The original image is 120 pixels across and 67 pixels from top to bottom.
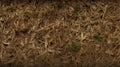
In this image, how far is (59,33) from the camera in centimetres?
426

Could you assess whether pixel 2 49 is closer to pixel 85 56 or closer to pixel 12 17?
pixel 12 17

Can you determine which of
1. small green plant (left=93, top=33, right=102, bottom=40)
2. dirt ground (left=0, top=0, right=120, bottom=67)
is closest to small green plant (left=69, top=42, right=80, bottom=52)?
dirt ground (left=0, top=0, right=120, bottom=67)

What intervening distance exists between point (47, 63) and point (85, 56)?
0.56 metres

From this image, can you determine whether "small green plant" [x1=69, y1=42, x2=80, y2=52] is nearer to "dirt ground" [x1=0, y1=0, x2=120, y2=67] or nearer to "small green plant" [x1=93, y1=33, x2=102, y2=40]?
"dirt ground" [x1=0, y1=0, x2=120, y2=67]

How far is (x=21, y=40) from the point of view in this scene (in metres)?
4.21

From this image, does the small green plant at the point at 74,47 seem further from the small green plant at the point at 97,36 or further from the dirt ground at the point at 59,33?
the small green plant at the point at 97,36

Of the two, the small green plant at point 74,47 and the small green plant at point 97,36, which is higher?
the small green plant at point 97,36

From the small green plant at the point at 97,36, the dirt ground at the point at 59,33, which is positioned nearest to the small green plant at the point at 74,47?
the dirt ground at the point at 59,33

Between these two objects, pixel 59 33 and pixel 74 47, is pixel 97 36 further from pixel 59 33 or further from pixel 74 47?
pixel 59 33

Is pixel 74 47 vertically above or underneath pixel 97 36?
underneath

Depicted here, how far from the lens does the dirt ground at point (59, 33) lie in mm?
4059

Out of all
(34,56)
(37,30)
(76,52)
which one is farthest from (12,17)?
(76,52)

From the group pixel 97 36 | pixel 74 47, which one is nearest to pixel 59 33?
pixel 74 47

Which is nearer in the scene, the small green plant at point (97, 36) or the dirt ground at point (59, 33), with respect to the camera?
the dirt ground at point (59, 33)
